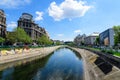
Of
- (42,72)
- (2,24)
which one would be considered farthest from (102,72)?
(2,24)

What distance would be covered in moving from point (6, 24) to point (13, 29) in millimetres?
10104

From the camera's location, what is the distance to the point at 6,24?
109 m

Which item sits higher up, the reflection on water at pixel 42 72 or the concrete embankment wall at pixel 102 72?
the concrete embankment wall at pixel 102 72

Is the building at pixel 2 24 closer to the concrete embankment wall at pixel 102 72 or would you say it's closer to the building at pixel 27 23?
the building at pixel 27 23

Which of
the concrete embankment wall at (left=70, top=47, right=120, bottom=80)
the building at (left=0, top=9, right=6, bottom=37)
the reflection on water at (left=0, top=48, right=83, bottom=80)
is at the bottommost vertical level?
the reflection on water at (left=0, top=48, right=83, bottom=80)

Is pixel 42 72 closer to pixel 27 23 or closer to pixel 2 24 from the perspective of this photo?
pixel 2 24

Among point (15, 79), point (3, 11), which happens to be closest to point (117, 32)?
point (15, 79)

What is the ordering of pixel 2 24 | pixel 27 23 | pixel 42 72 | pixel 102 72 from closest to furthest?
pixel 102 72 < pixel 42 72 < pixel 2 24 < pixel 27 23

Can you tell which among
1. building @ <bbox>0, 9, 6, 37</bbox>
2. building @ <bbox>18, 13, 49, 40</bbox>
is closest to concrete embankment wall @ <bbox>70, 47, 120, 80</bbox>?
building @ <bbox>0, 9, 6, 37</bbox>

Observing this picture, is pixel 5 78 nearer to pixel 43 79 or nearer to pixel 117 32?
pixel 43 79

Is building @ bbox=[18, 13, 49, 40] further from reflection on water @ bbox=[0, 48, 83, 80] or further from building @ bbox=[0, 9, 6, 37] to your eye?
reflection on water @ bbox=[0, 48, 83, 80]

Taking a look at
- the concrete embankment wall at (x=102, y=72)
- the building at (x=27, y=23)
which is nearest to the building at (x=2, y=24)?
the building at (x=27, y=23)

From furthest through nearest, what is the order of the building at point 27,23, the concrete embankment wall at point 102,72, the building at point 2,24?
the building at point 27,23 → the building at point 2,24 → the concrete embankment wall at point 102,72

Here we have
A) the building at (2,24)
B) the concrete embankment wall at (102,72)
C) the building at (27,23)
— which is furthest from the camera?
the building at (27,23)
